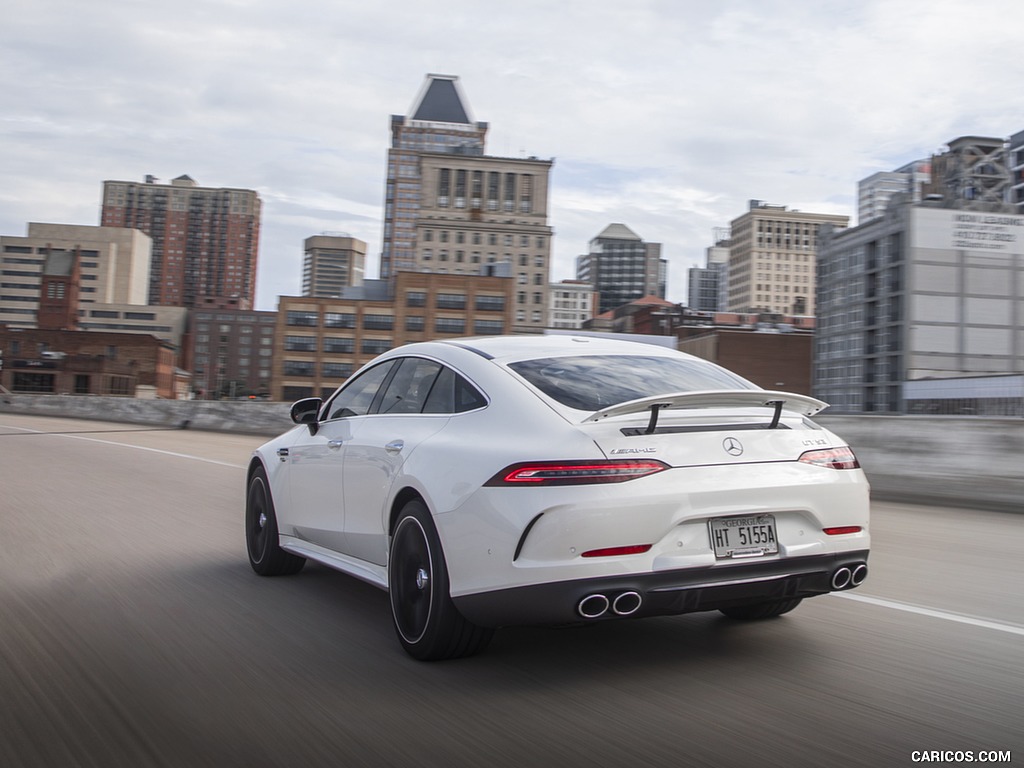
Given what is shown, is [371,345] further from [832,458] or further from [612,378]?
[832,458]

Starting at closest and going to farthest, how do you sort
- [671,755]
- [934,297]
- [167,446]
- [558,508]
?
[671,755] < [558,508] < [167,446] < [934,297]

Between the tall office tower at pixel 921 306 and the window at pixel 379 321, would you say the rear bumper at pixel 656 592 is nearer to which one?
the tall office tower at pixel 921 306

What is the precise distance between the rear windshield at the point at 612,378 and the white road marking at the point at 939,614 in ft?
4.80

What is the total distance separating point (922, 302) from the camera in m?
107

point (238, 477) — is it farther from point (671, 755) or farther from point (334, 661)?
point (671, 755)

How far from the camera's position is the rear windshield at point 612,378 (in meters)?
4.50

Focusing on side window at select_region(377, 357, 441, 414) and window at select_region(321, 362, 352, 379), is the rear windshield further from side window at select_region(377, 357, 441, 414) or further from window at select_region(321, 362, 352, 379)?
window at select_region(321, 362, 352, 379)

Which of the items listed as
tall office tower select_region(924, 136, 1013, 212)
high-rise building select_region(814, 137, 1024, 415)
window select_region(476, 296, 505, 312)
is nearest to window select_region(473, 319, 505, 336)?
window select_region(476, 296, 505, 312)

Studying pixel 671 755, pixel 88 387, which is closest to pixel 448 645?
pixel 671 755

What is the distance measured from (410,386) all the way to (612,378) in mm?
1172

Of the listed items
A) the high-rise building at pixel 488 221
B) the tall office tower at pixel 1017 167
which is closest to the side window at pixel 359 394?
the tall office tower at pixel 1017 167

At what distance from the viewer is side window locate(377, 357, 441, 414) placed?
5.20m

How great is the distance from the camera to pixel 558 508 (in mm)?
3930

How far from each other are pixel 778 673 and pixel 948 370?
11344 centimetres
